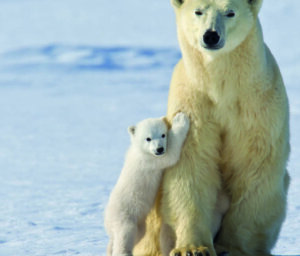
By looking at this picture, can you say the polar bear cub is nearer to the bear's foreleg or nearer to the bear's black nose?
the bear's foreleg

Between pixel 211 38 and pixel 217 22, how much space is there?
0.09 metres

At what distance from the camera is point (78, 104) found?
39.3ft

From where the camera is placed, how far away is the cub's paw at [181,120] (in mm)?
3645

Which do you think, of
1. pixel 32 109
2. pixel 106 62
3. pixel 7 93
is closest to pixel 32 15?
pixel 106 62

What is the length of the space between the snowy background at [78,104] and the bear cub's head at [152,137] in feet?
3.42

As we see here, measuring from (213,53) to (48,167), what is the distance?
4612 millimetres

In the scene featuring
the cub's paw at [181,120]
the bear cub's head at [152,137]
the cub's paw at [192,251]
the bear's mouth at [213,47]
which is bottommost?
the cub's paw at [192,251]

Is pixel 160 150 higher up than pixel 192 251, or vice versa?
pixel 160 150

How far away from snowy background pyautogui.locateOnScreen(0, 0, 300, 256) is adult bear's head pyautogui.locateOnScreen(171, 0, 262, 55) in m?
1.67

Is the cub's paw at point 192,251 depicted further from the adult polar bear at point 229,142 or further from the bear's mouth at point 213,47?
the bear's mouth at point 213,47

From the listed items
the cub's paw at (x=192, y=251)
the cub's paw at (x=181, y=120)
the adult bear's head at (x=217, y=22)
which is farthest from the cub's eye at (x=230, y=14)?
the cub's paw at (x=192, y=251)

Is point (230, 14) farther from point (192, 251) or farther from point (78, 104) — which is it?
point (78, 104)

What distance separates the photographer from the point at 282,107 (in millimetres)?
3719

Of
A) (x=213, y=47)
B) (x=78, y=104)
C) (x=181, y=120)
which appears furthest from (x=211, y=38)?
(x=78, y=104)
